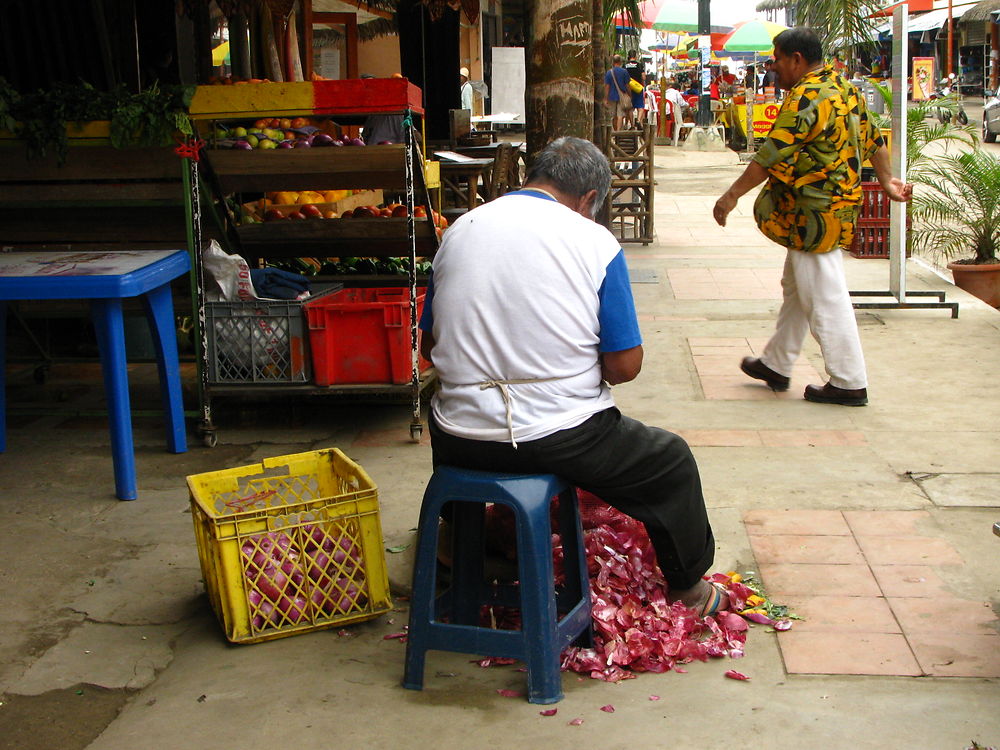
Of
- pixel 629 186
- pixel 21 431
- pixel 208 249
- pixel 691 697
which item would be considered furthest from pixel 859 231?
pixel 691 697

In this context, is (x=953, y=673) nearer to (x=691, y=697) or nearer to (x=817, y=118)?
(x=691, y=697)

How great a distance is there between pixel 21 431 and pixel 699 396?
3537 millimetres

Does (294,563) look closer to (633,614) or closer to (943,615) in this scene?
(633,614)

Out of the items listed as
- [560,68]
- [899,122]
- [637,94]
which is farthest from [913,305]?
[637,94]

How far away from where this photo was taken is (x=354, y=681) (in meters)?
3.20

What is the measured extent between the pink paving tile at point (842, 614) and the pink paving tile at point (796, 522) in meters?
0.58

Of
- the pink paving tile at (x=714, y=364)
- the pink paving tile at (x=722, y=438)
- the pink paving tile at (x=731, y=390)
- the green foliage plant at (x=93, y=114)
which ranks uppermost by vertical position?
the green foliage plant at (x=93, y=114)

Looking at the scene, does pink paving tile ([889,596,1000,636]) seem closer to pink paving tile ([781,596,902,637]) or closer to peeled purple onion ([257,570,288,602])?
pink paving tile ([781,596,902,637])

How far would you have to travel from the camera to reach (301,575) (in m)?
3.44

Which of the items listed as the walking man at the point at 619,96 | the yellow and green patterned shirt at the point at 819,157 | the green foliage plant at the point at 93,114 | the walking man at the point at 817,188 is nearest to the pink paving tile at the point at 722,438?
the walking man at the point at 817,188

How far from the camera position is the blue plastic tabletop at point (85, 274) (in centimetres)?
445

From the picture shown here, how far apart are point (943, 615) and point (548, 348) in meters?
1.52

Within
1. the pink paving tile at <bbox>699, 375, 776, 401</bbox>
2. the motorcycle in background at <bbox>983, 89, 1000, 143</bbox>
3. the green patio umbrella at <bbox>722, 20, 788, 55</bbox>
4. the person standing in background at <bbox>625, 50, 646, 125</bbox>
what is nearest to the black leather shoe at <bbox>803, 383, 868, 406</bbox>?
the pink paving tile at <bbox>699, 375, 776, 401</bbox>

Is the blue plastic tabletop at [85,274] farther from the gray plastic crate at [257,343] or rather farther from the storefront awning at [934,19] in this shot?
the storefront awning at [934,19]
